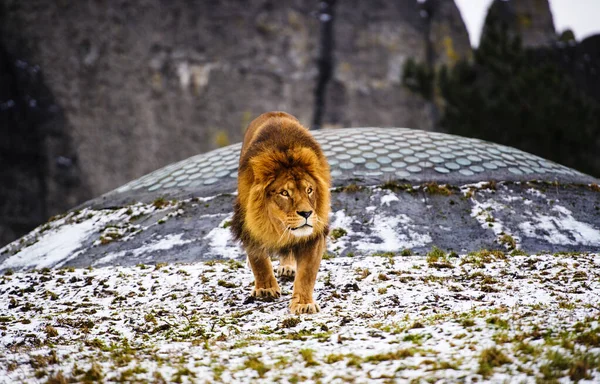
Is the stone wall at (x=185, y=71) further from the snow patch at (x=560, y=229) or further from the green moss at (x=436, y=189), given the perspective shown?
the snow patch at (x=560, y=229)

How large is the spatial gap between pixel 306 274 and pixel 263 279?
572mm

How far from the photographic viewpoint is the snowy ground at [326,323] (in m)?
3.46

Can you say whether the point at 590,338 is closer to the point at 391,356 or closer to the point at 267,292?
the point at 391,356

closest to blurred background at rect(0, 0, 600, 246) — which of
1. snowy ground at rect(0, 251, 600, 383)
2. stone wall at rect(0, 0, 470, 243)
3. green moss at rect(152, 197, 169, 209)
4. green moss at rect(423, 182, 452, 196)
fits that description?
stone wall at rect(0, 0, 470, 243)

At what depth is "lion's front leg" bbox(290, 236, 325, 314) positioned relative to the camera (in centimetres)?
503

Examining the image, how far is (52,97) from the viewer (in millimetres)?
20812

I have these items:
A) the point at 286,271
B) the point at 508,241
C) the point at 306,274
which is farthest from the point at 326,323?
the point at 508,241

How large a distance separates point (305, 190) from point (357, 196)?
4.01 meters

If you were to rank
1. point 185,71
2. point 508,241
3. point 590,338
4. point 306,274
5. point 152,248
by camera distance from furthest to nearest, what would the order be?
point 185,71 → point 152,248 → point 508,241 → point 306,274 → point 590,338

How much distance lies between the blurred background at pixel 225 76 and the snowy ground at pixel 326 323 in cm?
1130

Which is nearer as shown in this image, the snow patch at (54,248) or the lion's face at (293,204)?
the lion's face at (293,204)

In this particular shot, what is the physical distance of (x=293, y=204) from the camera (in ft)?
15.7

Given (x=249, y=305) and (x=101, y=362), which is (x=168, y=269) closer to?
(x=249, y=305)

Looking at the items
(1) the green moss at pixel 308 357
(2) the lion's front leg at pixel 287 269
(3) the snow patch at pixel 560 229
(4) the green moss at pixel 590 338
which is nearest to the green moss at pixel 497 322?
(4) the green moss at pixel 590 338
